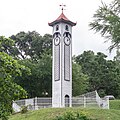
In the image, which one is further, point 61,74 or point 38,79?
point 38,79

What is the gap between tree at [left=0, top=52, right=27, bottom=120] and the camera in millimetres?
7754

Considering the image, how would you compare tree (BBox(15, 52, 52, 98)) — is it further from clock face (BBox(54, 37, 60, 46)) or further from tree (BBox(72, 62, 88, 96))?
clock face (BBox(54, 37, 60, 46))

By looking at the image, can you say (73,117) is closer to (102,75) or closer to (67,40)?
(67,40)

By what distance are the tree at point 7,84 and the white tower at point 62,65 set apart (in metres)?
14.6

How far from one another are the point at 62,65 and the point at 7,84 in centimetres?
1530

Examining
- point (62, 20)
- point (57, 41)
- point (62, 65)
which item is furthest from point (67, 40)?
point (62, 65)

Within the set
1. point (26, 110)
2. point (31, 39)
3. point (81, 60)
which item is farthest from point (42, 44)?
point (26, 110)

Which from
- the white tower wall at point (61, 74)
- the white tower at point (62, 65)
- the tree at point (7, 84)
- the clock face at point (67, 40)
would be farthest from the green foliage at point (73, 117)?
the clock face at point (67, 40)

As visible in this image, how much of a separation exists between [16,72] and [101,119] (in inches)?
379

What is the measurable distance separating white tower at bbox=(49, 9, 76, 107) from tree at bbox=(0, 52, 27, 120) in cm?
1462

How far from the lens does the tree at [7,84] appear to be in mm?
7754

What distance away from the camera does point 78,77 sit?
101ft

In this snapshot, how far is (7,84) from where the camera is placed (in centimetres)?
779

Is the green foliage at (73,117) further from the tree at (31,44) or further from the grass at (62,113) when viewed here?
the tree at (31,44)
